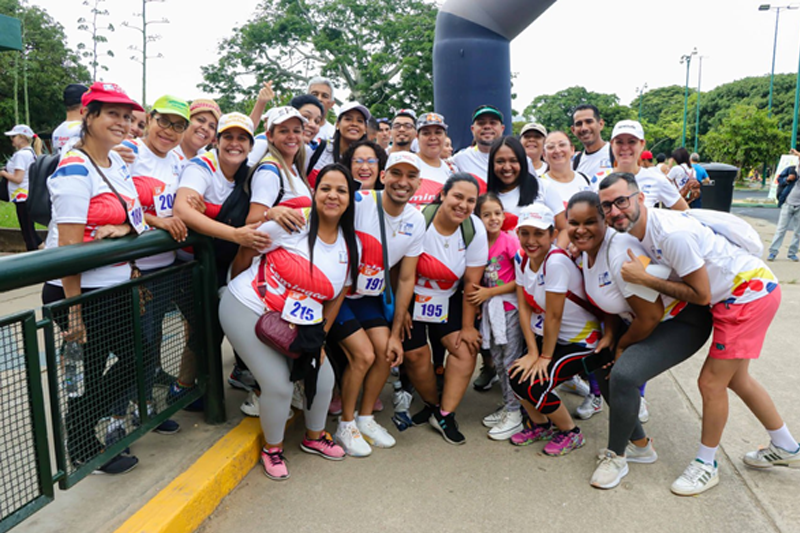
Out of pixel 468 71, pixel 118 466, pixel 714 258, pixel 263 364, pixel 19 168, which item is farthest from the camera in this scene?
pixel 468 71

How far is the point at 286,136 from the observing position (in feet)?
11.9

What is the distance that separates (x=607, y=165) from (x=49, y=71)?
3463 cm

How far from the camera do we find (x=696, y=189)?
1049 centimetres

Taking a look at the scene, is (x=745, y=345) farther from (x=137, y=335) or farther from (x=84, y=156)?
(x=84, y=156)

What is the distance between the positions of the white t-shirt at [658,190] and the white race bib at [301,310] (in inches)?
107

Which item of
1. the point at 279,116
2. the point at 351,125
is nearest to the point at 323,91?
the point at 351,125

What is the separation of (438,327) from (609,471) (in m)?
1.34

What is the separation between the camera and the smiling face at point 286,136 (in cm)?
362

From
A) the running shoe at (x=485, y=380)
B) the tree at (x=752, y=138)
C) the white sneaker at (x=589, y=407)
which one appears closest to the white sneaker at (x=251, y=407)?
the running shoe at (x=485, y=380)

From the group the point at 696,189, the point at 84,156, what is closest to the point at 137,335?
the point at 84,156

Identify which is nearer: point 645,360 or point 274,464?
point 645,360

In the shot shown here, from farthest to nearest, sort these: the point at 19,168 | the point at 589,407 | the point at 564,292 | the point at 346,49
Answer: the point at 346,49 → the point at 19,168 → the point at 589,407 → the point at 564,292

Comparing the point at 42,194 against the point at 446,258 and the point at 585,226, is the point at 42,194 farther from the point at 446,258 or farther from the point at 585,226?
the point at 585,226

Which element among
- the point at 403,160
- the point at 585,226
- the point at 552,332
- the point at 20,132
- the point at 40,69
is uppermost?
the point at 40,69
